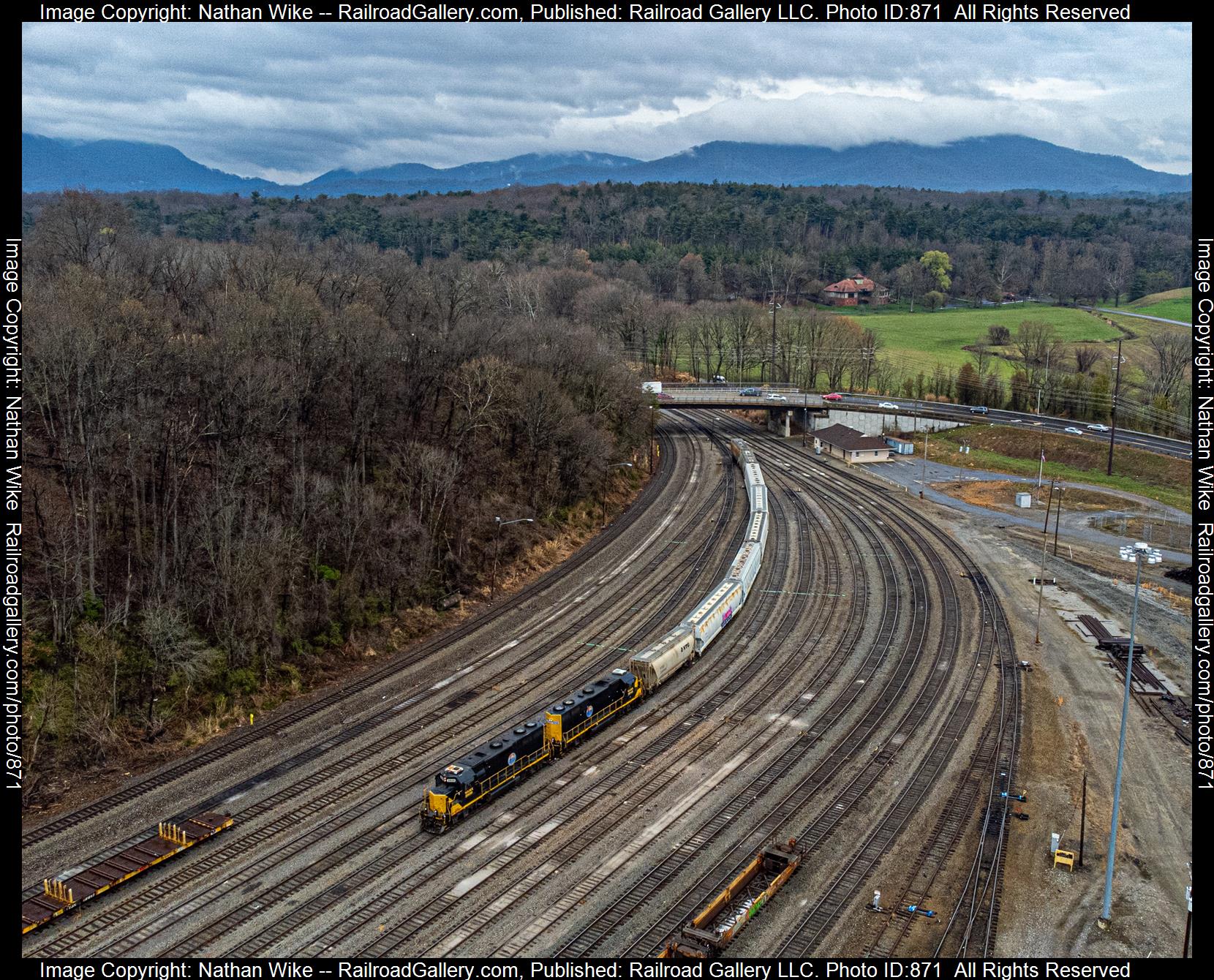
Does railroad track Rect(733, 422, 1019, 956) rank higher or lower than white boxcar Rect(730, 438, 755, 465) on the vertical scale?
lower

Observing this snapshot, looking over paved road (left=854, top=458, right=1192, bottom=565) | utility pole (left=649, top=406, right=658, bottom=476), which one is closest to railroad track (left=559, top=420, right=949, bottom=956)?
paved road (left=854, top=458, right=1192, bottom=565)

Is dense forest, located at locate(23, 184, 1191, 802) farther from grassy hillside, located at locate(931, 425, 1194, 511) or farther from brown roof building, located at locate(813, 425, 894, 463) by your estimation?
grassy hillside, located at locate(931, 425, 1194, 511)

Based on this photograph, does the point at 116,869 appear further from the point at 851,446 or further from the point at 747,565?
the point at 851,446

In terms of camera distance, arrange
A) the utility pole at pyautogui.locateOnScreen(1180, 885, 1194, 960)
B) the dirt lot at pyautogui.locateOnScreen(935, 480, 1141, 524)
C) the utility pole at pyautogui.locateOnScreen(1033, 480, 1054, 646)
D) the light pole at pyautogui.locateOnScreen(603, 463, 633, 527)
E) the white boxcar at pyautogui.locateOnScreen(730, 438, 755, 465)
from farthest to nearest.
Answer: the white boxcar at pyautogui.locateOnScreen(730, 438, 755, 465)
the dirt lot at pyautogui.locateOnScreen(935, 480, 1141, 524)
the light pole at pyautogui.locateOnScreen(603, 463, 633, 527)
the utility pole at pyautogui.locateOnScreen(1033, 480, 1054, 646)
the utility pole at pyautogui.locateOnScreen(1180, 885, 1194, 960)

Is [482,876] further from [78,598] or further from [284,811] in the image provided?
[78,598]

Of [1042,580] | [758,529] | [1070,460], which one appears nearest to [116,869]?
[758,529]

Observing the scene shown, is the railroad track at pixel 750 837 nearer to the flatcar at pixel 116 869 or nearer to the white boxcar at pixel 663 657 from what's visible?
the white boxcar at pixel 663 657

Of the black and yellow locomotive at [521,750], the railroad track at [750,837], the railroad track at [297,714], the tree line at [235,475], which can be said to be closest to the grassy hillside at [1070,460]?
the tree line at [235,475]
